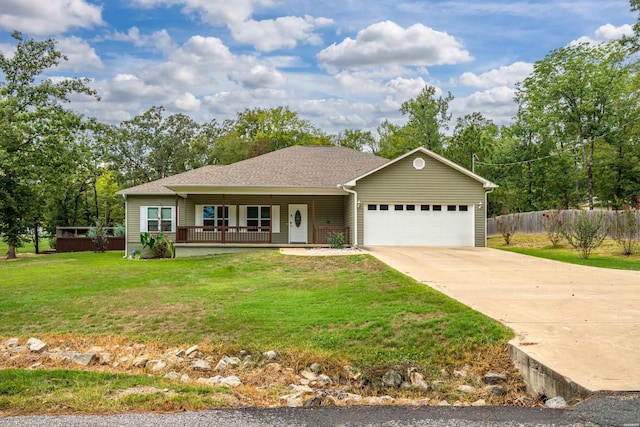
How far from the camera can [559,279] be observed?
12117 millimetres

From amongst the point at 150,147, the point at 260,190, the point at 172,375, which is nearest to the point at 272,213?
the point at 260,190

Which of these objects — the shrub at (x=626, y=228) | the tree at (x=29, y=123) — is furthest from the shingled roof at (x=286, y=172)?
the shrub at (x=626, y=228)

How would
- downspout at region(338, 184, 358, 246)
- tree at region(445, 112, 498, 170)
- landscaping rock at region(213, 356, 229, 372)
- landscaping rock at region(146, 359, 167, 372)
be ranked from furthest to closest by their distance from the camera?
tree at region(445, 112, 498, 170) < downspout at region(338, 184, 358, 246) < landscaping rock at region(213, 356, 229, 372) < landscaping rock at region(146, 359, 167, 372)

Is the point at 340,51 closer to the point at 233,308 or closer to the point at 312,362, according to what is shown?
the point at 233,308

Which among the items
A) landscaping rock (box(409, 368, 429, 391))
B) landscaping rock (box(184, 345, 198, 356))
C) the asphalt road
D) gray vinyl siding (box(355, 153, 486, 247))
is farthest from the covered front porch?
the asphalt road

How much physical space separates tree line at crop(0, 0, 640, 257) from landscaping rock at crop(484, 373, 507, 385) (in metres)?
15.6

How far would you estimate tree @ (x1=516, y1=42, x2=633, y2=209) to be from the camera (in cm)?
3422

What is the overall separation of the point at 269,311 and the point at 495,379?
15.5 ft

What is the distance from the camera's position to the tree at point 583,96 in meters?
34.2

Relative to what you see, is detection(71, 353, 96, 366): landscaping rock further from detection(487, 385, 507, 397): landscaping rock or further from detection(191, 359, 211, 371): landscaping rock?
detection(487, 385, 507, 397): landscaping rock

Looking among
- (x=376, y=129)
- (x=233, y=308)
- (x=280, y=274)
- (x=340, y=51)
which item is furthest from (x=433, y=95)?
(x=233, y=308)

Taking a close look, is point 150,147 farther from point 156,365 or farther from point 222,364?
point 222,364

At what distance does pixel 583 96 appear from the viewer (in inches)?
1373

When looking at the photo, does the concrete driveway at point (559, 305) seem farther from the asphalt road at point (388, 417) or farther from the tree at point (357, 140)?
the tree at point (357, 140)
